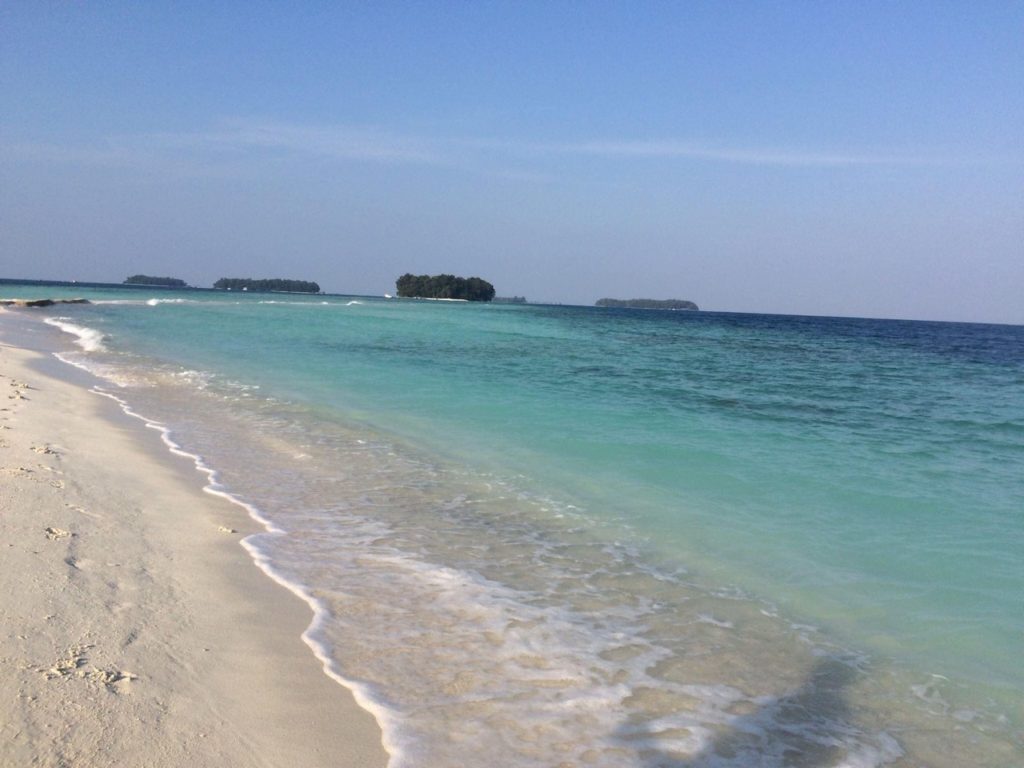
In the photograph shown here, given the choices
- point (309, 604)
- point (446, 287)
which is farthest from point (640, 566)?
point (446, 287)

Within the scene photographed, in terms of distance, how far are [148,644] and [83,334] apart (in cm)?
2516

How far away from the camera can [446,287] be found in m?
143

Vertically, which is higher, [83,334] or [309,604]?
[83,334]

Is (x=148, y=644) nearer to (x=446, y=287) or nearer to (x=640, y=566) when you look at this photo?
(x=640, y=566)

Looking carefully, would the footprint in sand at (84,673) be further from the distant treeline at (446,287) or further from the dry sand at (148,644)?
the distant treeline at (446,287)

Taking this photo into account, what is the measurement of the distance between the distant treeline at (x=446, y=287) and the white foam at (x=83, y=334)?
11114 centimetres

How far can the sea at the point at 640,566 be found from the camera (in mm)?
3432

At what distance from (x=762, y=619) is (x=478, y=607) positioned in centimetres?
→ 170

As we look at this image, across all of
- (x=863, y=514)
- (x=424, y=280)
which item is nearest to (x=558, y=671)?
(x=863, y=514)

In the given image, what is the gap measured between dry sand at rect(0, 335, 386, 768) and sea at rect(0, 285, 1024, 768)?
23cm

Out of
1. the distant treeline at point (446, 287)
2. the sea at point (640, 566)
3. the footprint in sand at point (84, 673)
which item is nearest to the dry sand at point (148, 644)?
the footprint in sand at point (84, 673)

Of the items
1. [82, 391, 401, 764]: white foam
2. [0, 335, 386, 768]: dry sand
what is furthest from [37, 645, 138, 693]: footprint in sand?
[82, 391, 401, 764]: white foam

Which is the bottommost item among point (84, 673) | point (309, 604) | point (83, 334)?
point (309, 604)

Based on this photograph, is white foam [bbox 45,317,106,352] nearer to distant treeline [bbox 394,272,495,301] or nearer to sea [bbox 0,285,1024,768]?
sea [bbox 0,285,1024,768]
